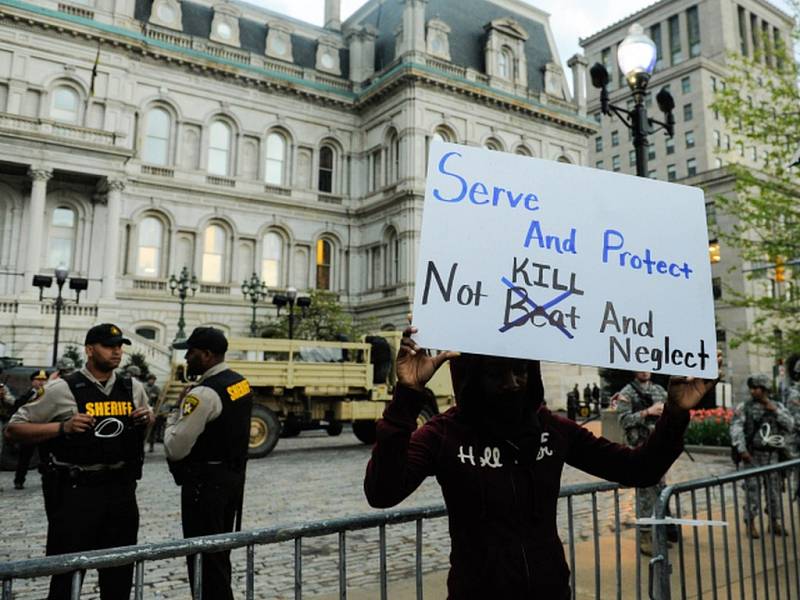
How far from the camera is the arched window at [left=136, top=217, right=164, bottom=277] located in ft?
108

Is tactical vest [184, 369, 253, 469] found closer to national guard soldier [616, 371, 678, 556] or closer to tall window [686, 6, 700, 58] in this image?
national guard soldier [616, 371, 678, 556]

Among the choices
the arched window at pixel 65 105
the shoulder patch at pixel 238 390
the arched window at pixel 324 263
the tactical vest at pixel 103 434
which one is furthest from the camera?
the arched window at pixel 324 263

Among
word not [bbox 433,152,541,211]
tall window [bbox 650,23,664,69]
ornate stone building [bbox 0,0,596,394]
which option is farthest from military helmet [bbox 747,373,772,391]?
tall window [bbox 650,23,664,69]

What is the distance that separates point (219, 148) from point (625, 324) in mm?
35853

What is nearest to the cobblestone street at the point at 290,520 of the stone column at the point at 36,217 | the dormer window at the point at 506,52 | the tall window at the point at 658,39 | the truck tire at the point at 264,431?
the truck tire at the point at 264,431

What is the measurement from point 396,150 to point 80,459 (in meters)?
34.6

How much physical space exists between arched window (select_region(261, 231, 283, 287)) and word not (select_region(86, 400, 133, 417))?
32179mm

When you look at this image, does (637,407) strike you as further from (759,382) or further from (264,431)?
(264,431)

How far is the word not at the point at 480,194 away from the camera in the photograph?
91.3 inches

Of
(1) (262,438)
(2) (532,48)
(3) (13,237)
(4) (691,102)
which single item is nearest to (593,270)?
(1) (262,438)

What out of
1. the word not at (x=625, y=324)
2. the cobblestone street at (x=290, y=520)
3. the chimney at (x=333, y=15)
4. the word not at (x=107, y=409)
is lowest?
the cobblestone street at (x=290, y=520)

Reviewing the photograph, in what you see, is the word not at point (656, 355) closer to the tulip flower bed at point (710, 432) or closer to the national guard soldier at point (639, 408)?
the national guard soldier at point (639, 408)

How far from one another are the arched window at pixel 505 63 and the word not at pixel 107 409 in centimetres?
4003

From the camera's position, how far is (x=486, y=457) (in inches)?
89.7
